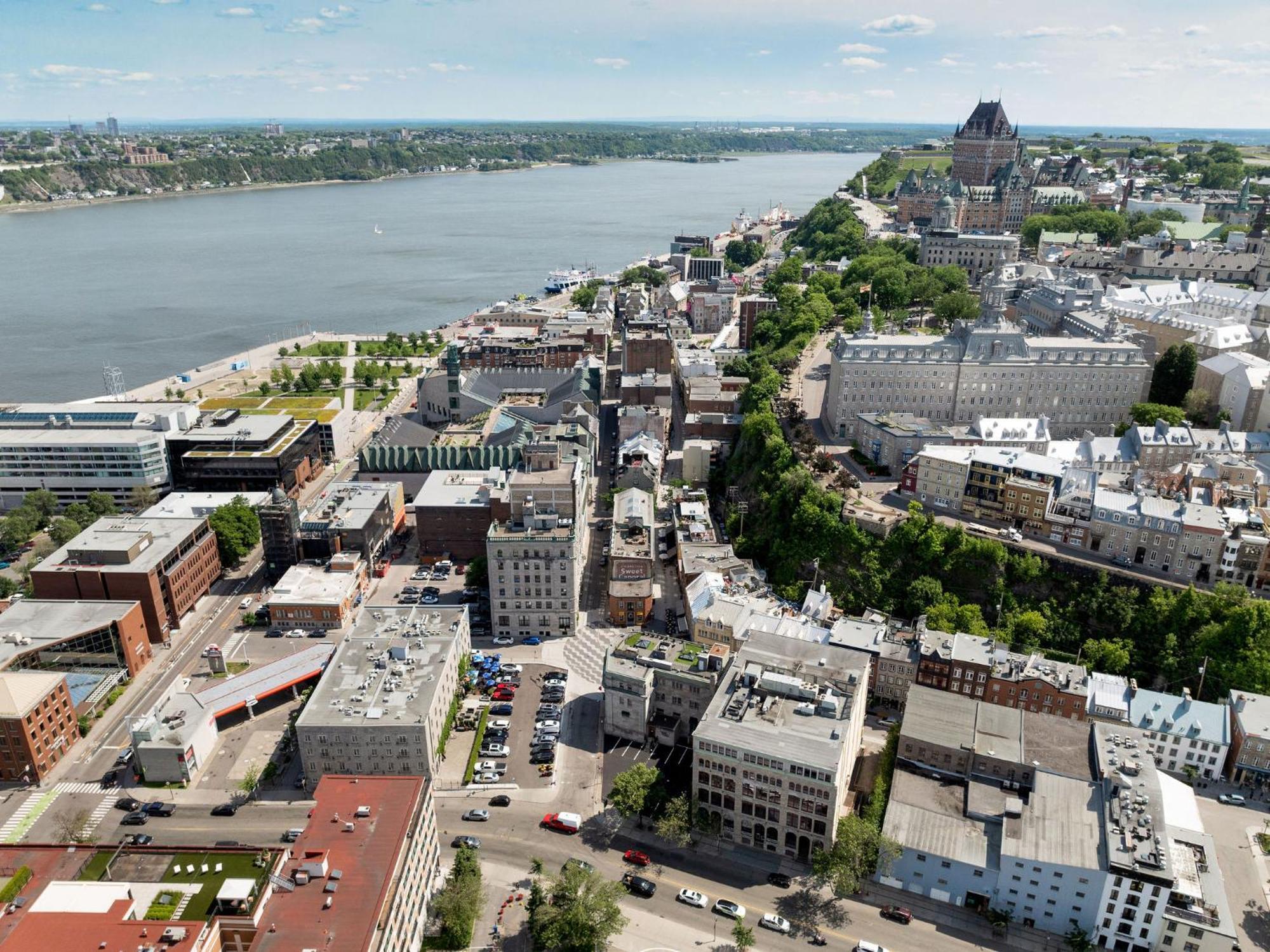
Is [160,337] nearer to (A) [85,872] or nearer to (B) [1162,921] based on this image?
(A) [85,872]

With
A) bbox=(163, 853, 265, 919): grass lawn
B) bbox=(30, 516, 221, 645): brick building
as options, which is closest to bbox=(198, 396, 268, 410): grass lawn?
bbox=(30, 516, 221, 645): brick building

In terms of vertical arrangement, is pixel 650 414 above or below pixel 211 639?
above

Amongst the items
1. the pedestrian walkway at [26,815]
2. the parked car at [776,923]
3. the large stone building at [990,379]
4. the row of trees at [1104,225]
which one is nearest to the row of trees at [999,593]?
the large stone building at [990,379]

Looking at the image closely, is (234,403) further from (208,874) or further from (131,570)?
(208,874)

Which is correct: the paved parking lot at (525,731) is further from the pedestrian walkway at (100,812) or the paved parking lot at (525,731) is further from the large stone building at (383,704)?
the pedestrian walkway at (100,812)

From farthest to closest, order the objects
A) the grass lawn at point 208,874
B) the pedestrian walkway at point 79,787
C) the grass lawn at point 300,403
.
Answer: the grass lawn at point 300,403, the pedestrian walkway at point 79,787, the grass lawn at point 208,874

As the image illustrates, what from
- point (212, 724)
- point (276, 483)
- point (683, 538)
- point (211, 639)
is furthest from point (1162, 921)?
point (276, 483)

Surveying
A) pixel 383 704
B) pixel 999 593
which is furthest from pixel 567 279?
pixel 383 704

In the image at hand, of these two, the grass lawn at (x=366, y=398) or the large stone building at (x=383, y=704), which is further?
the grass lawn at (x=366, y=398)
